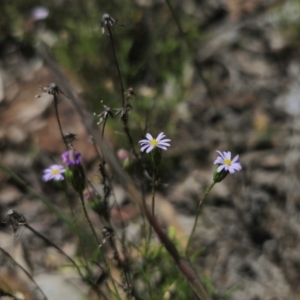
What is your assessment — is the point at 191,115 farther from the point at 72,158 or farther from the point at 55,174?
the point at 72,158

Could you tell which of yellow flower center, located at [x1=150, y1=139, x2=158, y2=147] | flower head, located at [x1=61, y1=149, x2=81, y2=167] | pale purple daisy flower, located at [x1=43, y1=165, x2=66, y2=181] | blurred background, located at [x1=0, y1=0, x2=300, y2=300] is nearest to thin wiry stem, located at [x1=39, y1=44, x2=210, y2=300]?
flower head, located at [x1=61, y1=149, x2=81, y2=167]

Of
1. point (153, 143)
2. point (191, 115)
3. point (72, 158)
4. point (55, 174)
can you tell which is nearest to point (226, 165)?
point (153, 143)

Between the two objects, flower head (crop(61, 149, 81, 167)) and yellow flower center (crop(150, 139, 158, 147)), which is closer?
flower head (crop(61, 149, 81, 167))

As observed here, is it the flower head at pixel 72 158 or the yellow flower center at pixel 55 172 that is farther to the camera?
the yellow flower center at pixel 55 172

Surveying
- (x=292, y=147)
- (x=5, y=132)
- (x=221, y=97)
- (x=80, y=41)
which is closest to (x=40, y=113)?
(x=5, y=132)

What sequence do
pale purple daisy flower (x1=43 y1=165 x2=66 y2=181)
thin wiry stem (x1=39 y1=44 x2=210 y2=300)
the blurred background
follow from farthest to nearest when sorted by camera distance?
the blurred background, pale purple daisy flower (x1=43 y1=165 x2=66 y2=181), thin wiry stem (x1=39 y1=44 x2=210 y2=300)

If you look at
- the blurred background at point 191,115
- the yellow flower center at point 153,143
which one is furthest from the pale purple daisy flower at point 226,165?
the blurred background at point 191,115

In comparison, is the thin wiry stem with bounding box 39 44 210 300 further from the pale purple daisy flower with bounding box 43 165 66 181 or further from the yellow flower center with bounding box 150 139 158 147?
the pale purple daisy flower with bounding box 43 165 66 181

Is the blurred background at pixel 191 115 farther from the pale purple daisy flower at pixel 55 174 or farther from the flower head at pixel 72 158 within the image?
the flower head at pixel 72 158
